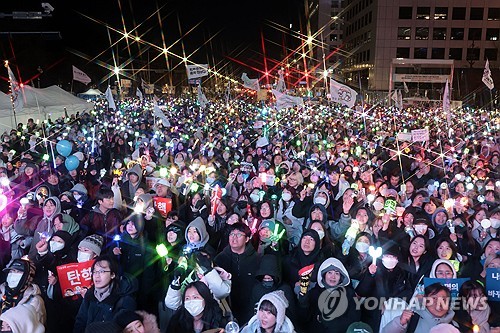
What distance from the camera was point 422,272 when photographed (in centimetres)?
497

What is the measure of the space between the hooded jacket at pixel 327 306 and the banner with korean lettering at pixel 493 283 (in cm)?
130

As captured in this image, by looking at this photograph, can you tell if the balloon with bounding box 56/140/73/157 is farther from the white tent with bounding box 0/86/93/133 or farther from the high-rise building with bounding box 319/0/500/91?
the high-rise building with bounding box 319/0/500/91

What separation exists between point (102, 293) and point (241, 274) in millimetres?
1535

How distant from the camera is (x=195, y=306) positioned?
3.65m

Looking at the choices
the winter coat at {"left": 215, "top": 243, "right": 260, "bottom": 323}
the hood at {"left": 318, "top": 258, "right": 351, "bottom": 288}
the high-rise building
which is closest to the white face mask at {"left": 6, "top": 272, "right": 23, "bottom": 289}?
the winter coat at {"left": 215, "top": 243, "right": 260, "bottom": 323}

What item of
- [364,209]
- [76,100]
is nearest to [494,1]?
[76,100]

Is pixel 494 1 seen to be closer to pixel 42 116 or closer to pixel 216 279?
pixel 42 116

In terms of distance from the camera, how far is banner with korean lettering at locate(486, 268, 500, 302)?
4.41 metres

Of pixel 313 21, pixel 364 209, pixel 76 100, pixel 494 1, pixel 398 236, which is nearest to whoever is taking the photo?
pixel 398 236

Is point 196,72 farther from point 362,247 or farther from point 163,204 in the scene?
point 362,247

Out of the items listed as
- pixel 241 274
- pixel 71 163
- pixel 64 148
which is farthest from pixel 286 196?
pixel 64 148

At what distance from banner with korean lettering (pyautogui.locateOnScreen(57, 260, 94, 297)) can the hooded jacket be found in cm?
205

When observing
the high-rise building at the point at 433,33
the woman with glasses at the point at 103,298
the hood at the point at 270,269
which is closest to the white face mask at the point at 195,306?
the woman with glasses at the point at 103,298

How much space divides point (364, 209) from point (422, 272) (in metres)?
1.69
